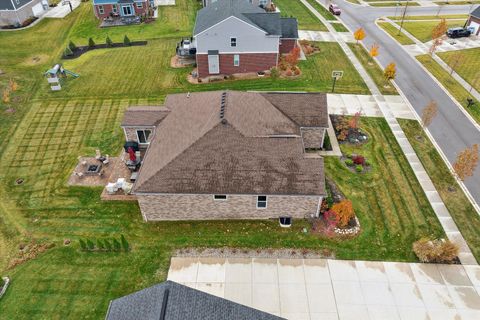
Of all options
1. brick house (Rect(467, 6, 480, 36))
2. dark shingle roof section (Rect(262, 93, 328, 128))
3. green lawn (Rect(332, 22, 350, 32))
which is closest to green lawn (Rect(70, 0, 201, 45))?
green lawn (Rect(332, 22, 350, 32))

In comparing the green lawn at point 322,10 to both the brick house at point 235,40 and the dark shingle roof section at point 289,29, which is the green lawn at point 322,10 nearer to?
the dark shingle roof section at point 289,29

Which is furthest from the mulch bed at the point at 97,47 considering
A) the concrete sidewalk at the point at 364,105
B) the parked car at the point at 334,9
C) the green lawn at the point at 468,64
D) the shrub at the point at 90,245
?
the green lawn at the point at 468,64

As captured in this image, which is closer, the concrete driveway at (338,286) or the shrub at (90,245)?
the concrete driveway at (338,286)

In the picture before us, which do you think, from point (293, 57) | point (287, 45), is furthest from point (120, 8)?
point (293, 57)

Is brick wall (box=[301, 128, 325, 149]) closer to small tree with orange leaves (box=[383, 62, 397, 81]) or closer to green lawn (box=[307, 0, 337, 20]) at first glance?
small tree with orange leaves (box=[383, 62, 397, 81])

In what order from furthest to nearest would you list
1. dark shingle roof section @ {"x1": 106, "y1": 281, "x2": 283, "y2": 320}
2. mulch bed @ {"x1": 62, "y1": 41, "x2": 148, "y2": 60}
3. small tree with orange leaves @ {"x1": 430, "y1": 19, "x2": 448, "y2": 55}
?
mulch bed @ {"x1": 62, "y1": 41, "x2": 148, "y2": 60} → small tree with orange leaves @ {"x1": 430, "y1": 19, "x2": 448, "y2": 55} → dark shingle roof section @ {"x1": 106, "y1": 281, "x2": 283, "y2": 320}

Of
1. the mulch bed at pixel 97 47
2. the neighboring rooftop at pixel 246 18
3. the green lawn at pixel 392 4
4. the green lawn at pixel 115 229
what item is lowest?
the green lawn at pixel 115 229

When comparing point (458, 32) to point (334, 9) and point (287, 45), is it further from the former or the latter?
point (287, 45)
